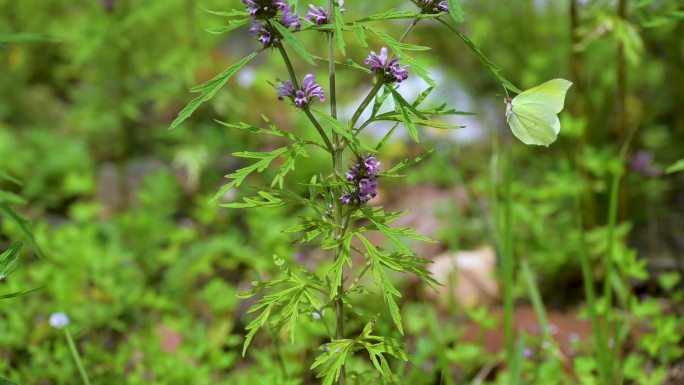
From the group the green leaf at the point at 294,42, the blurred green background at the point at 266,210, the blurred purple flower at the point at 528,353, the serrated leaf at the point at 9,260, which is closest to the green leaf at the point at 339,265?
the green leaf at the point at 294,42

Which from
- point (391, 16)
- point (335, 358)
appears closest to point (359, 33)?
point (391, 16)

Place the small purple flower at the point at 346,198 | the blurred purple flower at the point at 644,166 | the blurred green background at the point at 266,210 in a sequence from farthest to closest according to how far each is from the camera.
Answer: the blurred purple flower at the point at 644,166 → the blurred green background at the point at 266,210 → the small purple flower at the point at 346,198

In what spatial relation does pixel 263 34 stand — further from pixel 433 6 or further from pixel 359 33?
pixel 433 6

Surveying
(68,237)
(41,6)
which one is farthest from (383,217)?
(41,6)

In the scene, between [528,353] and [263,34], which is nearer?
[263,34]

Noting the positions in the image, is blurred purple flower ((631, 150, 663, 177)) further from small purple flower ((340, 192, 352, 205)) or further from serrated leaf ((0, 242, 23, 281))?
serrated leaf ((0, 242, 23, 281))

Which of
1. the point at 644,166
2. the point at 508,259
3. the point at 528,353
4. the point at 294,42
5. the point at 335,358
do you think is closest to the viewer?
the point at 294,42

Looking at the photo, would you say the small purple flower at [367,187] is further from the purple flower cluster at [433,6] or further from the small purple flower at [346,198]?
the purple flower cluster at [433,6]

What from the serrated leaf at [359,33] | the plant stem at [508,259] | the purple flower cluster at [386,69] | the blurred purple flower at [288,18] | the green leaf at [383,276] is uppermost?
the serrated leaf at [359,33]
